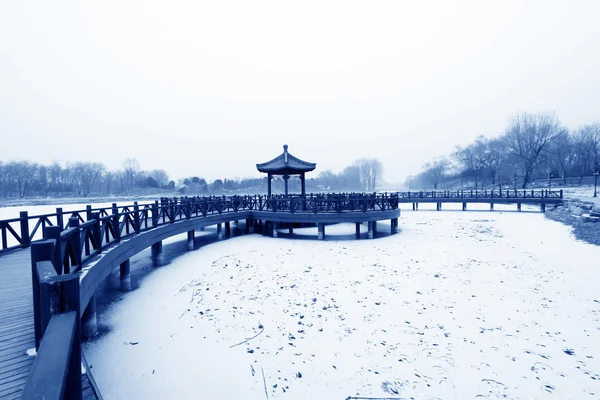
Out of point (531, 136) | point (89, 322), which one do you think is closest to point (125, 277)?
point (89, 322)

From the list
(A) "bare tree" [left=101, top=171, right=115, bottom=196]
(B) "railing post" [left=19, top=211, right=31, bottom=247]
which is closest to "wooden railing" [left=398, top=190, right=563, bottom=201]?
(B) "railing post" [left=19, top=211, right=31, bottom=247]

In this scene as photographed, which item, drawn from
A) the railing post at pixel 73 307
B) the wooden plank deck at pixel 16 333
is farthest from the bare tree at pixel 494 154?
the railing post at pixel 73 307

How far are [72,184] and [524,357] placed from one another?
88275 millimetres

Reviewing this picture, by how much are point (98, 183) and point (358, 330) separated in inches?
3562

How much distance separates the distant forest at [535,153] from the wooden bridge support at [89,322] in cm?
6007

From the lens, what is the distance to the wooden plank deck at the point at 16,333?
3010 mm

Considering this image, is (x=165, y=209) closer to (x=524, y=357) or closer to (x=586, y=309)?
(x=524, y=357)

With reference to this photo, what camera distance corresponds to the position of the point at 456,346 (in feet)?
21.4

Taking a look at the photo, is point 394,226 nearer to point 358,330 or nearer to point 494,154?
point 358,330

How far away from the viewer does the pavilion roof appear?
21.0 meters

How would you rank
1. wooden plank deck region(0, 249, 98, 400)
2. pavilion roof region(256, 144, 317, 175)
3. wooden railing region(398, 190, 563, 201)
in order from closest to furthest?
1. wooden plank deck region(0, 249, 98, 400)
2. pavilion roof region(256, 144, 317, 175)
3. wooden railing region(398, 190, 563, 201)

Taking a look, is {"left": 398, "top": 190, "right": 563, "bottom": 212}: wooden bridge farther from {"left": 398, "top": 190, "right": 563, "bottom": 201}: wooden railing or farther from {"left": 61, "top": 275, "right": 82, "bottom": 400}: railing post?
{"left": 61, "top": 275, "right": 82, "bottom": 400}: railing post

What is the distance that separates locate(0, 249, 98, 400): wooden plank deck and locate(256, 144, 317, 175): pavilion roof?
1565 centimetres

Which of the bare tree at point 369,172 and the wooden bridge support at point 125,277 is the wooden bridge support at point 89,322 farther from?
the bare tree at point 369,172
